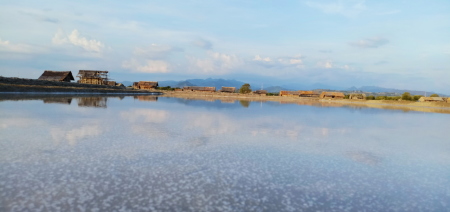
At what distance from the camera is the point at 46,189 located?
427 cm

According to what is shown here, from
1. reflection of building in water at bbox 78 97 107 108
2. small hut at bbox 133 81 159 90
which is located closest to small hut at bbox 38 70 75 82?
reflection of building in water at bbox 78 97 107 108

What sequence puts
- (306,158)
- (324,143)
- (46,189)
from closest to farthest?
(46,189) → (306,158) → (324,143)

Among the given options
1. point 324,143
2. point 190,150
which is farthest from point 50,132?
point 324,143

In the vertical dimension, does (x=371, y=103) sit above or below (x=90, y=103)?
below

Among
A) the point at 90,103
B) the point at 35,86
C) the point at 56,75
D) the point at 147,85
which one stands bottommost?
the point at 90,103

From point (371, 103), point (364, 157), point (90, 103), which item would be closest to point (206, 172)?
point (364, 157)

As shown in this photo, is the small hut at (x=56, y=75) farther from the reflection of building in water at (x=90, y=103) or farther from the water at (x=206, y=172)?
the water at (x=206, y=172)

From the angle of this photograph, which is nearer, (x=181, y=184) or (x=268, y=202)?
(x=268, y=202)

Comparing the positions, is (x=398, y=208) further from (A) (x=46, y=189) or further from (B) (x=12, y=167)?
(B) (x=12, y=167)

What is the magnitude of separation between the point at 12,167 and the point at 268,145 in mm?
6167

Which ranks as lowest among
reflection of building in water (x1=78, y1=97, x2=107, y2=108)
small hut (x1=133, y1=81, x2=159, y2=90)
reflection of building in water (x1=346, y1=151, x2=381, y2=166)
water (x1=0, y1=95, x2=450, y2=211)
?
reflection of building in water (x1=346, y1=151, x2=381, y2=166)

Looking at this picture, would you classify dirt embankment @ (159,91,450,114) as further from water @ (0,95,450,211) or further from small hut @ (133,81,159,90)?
water @ (0,95,450,211)

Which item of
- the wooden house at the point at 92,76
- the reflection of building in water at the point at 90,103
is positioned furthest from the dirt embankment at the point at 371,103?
the reflection of building in water at the point at 90,103

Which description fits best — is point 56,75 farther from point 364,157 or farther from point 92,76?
point 364,157
